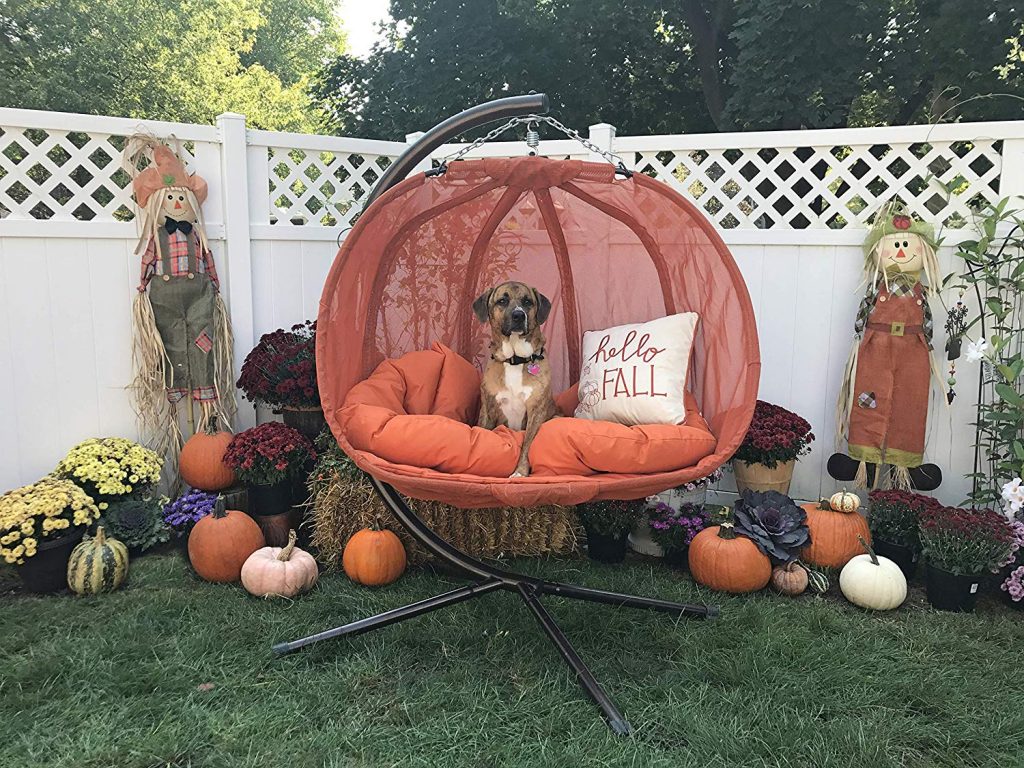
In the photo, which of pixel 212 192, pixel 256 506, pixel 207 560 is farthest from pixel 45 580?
pixel 212 192

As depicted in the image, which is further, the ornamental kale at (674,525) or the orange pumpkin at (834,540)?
the ornamental kale at (674,525)

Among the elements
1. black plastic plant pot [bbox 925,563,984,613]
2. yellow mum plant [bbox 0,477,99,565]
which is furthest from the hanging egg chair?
yellow mum plant [bbox 0,477,99,565]

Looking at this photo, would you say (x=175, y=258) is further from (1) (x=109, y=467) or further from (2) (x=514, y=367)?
(2) (x=514, y=367)

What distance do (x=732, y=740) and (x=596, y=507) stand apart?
1276mm

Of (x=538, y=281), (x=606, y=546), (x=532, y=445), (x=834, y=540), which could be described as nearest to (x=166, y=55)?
(x=538, y=281)

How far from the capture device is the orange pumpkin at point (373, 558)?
110 inches

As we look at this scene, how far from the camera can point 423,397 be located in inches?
112

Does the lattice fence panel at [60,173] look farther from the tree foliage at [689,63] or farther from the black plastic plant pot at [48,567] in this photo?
the tree foliage at [689,63]

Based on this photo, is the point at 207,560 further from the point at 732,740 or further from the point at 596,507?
the point at 732,740

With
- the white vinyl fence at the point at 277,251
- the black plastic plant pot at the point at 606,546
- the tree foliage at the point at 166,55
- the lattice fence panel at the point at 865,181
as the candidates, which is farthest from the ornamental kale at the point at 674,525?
the tree foliage at the point at 166,55

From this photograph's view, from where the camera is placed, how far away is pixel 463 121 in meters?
2.25

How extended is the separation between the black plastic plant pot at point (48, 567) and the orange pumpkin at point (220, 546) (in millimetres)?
422

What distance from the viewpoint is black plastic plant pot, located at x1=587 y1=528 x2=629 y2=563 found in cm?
309

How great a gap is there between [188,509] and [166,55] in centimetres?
1487
